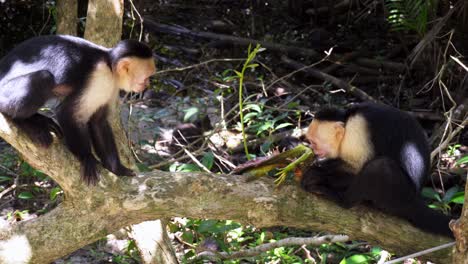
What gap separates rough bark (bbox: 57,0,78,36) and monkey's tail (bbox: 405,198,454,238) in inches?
123

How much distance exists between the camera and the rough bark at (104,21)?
4.25 meters

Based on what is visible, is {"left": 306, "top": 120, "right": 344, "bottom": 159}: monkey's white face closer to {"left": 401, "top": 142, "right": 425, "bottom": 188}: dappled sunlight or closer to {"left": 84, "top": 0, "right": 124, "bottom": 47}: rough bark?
{"left": 401, "top": 142, "right": 425, "bottom": 188}: dappled sunlight

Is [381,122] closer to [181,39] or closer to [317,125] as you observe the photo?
[317,125]

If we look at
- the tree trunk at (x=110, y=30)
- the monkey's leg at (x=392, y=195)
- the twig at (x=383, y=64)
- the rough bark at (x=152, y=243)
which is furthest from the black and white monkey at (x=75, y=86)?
the twig at (x=383, y=64)

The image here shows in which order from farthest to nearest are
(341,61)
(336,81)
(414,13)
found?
(341,61) → (336,81) → (414,13)

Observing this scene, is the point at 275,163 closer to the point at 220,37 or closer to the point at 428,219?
the point at 428,219

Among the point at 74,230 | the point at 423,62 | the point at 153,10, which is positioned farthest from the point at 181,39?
the point at 74,230

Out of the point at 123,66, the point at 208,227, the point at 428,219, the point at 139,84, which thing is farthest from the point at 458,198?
the point at 123,66

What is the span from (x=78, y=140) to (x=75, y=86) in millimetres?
307

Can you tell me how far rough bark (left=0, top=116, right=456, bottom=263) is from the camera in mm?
3150

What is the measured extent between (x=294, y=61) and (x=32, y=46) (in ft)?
14.9

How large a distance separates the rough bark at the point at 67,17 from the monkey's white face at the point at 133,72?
1.72 meters

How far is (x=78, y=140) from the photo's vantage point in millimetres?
3447

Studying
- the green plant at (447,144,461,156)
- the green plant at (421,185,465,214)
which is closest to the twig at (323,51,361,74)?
the green plant at (447,144,461,156)
